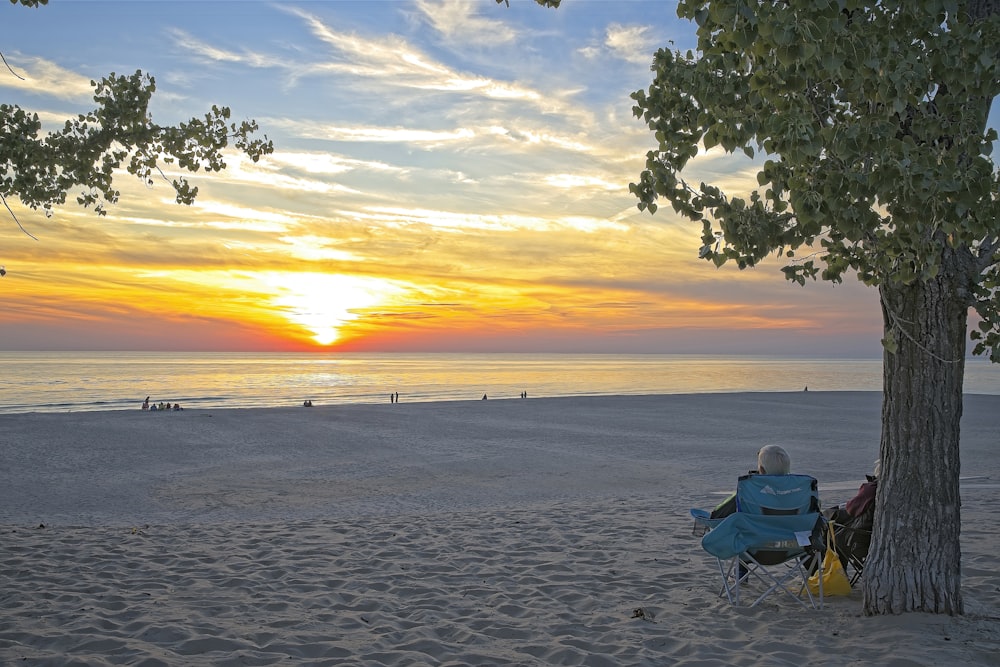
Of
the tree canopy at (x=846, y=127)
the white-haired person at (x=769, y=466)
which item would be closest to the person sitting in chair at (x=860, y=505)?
the white-haired person at (x=769, y=466)

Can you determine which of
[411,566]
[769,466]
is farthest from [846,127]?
[411,566]

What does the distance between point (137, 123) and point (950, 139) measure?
695 centimetres

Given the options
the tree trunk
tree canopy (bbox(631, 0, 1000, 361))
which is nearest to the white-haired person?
the tree trunk

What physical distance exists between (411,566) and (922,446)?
4304 mm

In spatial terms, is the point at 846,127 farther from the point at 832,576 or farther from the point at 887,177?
the point at 832,576

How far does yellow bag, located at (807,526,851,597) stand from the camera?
595 centimetres

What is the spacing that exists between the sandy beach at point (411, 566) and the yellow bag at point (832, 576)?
95 millimetres

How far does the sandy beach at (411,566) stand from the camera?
15.8 feet

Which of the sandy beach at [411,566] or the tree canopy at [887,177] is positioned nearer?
the tree canopy at [887,177]

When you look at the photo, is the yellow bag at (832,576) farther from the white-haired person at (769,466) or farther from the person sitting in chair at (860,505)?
the white-haired person at (769,466)

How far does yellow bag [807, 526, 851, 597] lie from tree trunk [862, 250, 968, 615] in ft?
2.38

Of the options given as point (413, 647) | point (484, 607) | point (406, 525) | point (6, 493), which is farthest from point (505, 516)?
point (6, 493)

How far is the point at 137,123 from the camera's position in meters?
7.45

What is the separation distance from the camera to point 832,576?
19.6ft
